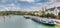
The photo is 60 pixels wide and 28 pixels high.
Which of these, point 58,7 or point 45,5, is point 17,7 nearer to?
point 45,5

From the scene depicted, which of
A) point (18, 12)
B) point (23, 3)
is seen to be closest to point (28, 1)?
point (23, 3)

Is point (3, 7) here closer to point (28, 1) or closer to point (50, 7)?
point (28, 1)

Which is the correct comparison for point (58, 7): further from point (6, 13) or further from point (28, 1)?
point (6, 13)

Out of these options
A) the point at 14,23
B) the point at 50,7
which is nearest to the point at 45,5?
the point at 50,7

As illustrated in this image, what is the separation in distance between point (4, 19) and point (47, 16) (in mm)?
450

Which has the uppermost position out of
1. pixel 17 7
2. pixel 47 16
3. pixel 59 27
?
pixel 17 7

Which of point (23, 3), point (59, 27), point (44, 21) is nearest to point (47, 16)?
point (44, 21)

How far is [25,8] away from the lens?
1.55m

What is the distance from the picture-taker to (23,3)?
1.56 metres

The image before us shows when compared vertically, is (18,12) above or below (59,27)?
above

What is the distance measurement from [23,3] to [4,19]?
261 mm

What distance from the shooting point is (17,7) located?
154 cm

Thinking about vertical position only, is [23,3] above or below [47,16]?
above

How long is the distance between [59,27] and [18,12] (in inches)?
17.8
